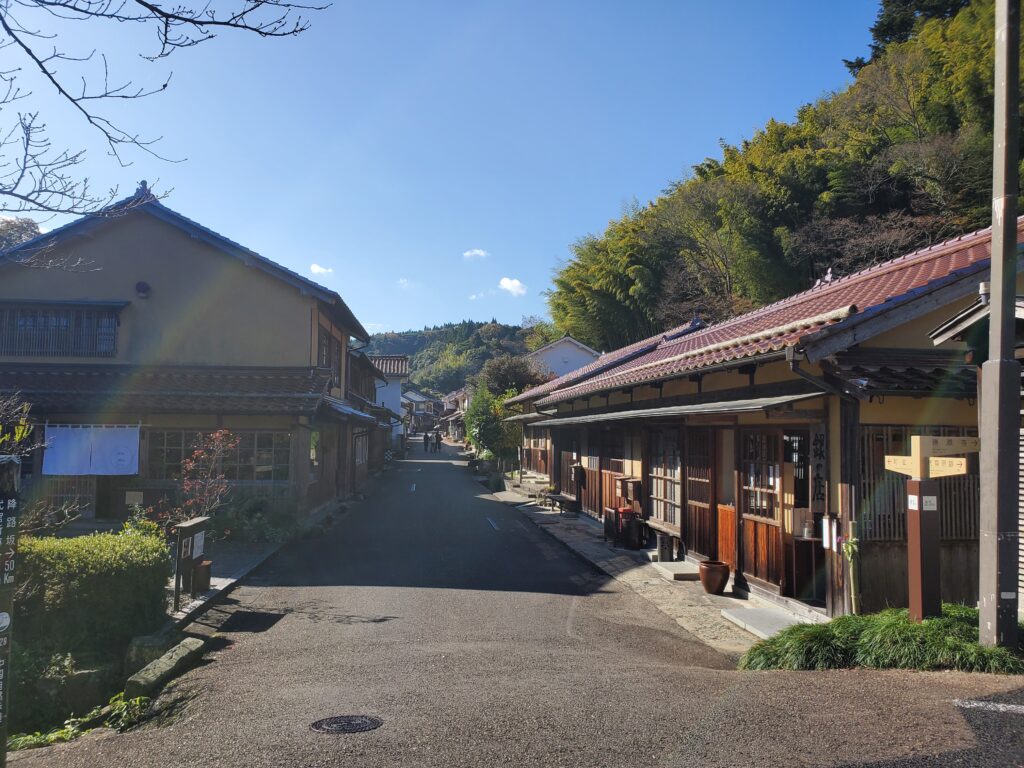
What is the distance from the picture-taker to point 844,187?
87.5 feet

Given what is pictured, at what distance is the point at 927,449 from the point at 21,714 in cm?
838

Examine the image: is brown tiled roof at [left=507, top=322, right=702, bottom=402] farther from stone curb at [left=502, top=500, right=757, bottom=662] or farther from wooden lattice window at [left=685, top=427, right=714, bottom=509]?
stone curb at [left=502, top=500, right=757, bottom=662]

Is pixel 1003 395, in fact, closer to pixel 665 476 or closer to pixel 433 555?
pixel 665 476

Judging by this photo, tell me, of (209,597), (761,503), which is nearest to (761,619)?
(761,503)

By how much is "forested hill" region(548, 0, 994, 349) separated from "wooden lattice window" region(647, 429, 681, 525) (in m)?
14.8

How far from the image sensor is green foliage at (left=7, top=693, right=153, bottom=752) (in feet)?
17.3

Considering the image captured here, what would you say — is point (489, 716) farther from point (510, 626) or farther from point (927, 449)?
point (927, 449)

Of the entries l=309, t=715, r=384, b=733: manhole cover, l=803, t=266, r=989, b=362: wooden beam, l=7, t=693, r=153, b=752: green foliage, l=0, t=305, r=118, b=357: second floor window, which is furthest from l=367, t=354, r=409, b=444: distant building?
l=309, t=715, r=384, b=733: manhole cover

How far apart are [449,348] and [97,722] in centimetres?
12435

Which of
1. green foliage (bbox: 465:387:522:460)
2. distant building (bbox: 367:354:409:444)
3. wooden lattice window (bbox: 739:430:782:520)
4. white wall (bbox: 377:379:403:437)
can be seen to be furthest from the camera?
white wall (bbox: 377:379:403:437)

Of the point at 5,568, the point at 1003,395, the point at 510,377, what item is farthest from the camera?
the point at 510,377

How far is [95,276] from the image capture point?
18.2 metres

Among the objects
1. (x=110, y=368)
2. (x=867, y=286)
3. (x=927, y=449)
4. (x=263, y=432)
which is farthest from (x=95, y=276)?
(x=927, y=449)

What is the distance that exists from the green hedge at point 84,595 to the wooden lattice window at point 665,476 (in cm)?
854
